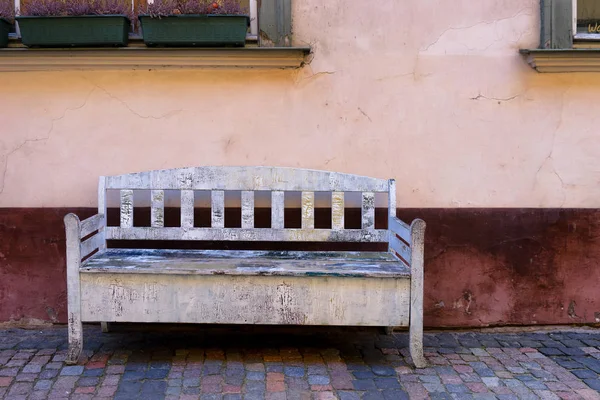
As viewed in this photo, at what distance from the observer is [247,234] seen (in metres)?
4.23

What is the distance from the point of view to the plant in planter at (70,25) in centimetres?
415

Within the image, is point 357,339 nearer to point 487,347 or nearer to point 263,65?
point 487,347

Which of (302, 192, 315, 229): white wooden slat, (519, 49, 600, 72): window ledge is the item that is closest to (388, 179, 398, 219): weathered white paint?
(302, 192, 315, 229): white wooden slat

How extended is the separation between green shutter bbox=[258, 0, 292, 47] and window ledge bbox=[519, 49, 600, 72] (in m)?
1.75

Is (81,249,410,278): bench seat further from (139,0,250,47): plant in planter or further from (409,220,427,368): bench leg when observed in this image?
(139,0,250,47): plant in planter

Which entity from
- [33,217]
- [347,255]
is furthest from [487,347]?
[33,217]

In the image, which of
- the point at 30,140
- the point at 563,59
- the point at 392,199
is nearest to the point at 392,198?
the point at 392,199

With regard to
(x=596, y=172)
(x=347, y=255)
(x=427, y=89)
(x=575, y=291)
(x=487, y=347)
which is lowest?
(x=487, y=347)

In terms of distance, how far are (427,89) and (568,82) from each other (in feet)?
3.46

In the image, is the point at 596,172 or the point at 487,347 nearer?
the point at 487,347

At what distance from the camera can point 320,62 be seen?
4434 millimetres

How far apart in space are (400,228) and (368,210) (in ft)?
1.20

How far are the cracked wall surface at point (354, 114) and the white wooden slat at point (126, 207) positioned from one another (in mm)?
282

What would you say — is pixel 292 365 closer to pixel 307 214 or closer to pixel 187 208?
pixel 307 214
